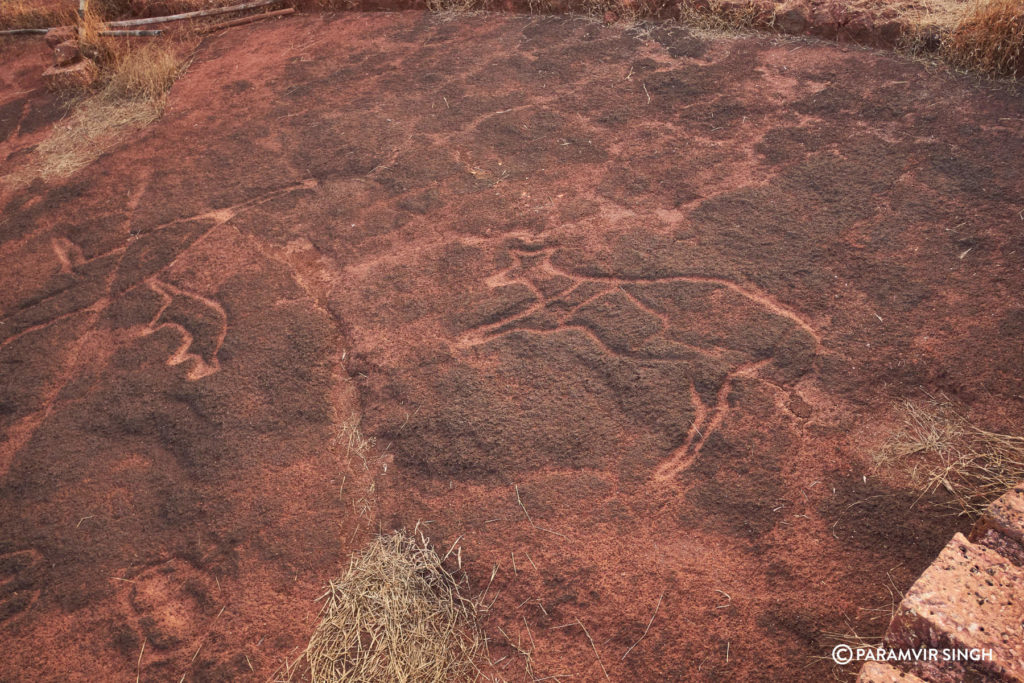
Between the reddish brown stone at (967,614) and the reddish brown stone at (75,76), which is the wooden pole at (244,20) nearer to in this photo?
the reddish brown stone at (75,76)

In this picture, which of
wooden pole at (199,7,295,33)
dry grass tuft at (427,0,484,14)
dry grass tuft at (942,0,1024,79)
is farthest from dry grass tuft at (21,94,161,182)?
dry grass tuft at (942,0,1024,79)

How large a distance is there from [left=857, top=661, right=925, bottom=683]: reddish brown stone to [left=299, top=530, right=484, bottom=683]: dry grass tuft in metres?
0.87

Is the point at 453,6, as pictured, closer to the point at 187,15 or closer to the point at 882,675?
the point at 187,15

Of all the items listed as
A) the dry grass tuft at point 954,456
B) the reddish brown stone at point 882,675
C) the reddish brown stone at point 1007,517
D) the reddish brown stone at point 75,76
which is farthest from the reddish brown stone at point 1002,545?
the reddish brown stone at point 75,76

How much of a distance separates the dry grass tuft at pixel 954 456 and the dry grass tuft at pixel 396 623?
3.97 feet

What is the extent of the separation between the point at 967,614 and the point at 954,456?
600mm

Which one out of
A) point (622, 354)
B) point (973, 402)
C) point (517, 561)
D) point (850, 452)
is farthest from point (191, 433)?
point (973, 402)

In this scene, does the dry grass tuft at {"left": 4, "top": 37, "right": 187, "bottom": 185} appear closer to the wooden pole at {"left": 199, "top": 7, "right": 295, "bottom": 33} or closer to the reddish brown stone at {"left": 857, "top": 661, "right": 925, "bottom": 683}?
the wooden pole at {"left": 199, "top": 7, "right": 295, "bottom": 33}

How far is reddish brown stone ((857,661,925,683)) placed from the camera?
4.58 ft

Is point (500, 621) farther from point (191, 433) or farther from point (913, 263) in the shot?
A: point (913, 263)

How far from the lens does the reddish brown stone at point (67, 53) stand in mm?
4613

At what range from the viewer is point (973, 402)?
2.04m

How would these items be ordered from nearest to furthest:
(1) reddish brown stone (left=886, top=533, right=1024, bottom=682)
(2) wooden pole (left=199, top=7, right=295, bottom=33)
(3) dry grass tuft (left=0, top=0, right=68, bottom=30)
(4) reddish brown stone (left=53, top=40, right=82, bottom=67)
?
1. (1) reddish brown stone (left=886, top=533, right=1024, bottom=682)
2. (4) reddish brown stone (left=53, top=40, right=82, bottom=67)
3. (2) wooden pole (left=199, top=7, right=295, bottom=33)
4. (3) dry grass tuft (left=0, top=0, right=68, bottom=30)

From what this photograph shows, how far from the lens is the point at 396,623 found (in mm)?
1843
